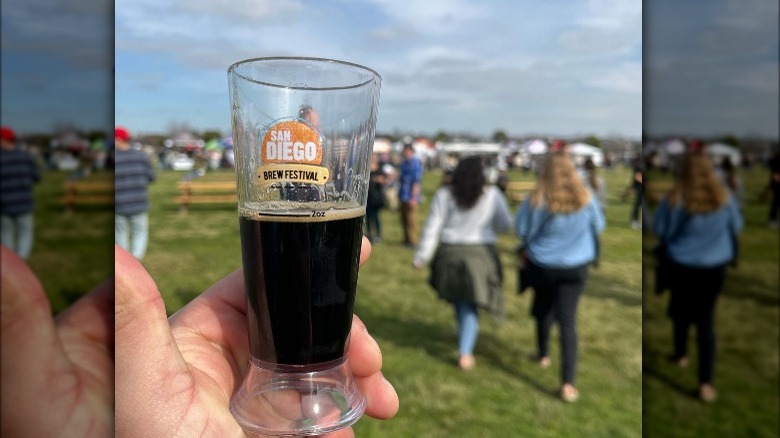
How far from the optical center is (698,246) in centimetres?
52

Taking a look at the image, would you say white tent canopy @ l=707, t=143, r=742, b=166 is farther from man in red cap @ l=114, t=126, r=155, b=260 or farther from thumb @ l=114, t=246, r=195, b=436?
man in red cap @ l=114, t=126, r=155, b=260

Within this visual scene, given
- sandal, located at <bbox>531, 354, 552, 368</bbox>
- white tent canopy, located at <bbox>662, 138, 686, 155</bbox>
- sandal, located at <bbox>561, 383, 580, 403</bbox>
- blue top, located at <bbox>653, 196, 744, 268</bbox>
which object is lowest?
sandal, located at <bbox>561, 383, 580, 403</bbox>

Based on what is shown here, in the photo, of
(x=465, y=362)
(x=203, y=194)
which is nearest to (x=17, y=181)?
(x=465, y=362)

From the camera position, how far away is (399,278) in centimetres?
502

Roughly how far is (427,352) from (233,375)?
2560mm

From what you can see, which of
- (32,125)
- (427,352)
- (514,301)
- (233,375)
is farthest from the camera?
(514,301)

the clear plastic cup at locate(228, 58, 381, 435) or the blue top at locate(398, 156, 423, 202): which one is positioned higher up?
the blue top at locate(398, 156, 423, 202)

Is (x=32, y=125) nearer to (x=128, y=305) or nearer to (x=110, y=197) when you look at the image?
(x=110, y=197)

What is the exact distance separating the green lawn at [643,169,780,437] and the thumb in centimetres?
49

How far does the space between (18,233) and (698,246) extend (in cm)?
52

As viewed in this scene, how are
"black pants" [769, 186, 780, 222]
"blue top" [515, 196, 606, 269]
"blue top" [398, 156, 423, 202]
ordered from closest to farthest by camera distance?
"black pants" [769, 186, 780, 222] < "blue top" [515, 196, 606, 269] < "blue top" [398, 156, 423, 202]

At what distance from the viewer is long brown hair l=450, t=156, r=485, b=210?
115 inches

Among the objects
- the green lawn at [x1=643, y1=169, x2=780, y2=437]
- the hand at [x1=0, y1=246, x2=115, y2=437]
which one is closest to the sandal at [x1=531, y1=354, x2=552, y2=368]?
the green lawn at [x1=643, y1=169, x2=780, y2=437]

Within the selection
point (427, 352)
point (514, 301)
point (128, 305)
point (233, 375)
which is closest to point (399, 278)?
point (514, 301)
